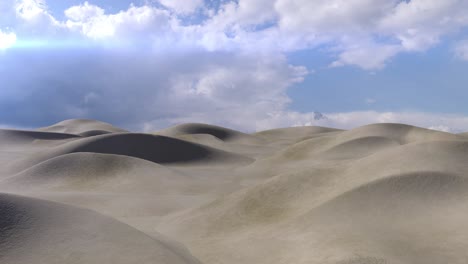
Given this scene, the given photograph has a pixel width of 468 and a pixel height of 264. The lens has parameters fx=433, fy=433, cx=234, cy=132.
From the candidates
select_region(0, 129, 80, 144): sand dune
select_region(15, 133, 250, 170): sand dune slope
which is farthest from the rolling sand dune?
select_region(0, 129, 80, 144): sand dune

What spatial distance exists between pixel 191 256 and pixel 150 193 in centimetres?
1849

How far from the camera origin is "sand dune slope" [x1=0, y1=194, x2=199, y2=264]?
13609 millimetres

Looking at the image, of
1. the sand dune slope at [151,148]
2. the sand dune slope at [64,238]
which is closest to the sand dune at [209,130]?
the sand dune slope at [151,148]

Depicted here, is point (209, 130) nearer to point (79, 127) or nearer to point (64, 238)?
point (79, 127)

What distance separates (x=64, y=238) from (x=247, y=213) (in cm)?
1140

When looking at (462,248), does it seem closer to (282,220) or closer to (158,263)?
(282,220)

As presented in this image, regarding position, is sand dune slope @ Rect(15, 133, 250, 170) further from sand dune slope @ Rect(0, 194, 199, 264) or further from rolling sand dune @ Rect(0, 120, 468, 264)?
sand dune slope @ Rect(0, 194, 199, 264)

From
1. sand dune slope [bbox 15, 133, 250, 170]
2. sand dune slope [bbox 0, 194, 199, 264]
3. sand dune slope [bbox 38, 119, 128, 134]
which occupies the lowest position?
sand dune slope [bbox 0, 194, 199, 264]

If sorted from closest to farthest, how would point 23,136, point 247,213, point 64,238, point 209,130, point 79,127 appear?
point 64,238
point 247,213
point 23,136
point 79,127
point 209,130

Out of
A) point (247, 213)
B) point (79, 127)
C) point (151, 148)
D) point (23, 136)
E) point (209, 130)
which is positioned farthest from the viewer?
point (209, 130)

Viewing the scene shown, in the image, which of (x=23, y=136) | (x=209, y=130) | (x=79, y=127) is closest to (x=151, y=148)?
(x=23, y=136)

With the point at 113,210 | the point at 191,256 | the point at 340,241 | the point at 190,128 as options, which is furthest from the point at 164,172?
the point at 190,128

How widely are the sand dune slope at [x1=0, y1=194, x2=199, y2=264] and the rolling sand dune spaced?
38 millimetres

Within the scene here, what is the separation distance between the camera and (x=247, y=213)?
2402 centimetres
